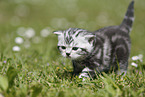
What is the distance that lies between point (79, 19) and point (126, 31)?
570 cm

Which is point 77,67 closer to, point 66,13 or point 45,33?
point 45,33

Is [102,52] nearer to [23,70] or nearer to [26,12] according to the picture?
[23,70]

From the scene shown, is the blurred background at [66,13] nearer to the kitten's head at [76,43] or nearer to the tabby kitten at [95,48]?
the tabby kitten at [95,48]

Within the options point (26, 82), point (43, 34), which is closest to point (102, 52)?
point (26, 82)

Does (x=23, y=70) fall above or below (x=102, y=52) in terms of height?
below

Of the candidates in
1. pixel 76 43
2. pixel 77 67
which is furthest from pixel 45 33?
pixel 76 43

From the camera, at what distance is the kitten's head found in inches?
115

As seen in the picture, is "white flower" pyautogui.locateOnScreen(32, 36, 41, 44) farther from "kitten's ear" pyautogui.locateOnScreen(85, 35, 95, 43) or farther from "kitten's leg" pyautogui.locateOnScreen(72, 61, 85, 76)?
"kitten's ear" pyautogui.locateOnScreen(85, 35, 95, 43)

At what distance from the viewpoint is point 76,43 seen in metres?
2.92

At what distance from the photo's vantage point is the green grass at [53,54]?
7.87 feet

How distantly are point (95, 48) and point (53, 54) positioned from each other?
→ 1.71 m

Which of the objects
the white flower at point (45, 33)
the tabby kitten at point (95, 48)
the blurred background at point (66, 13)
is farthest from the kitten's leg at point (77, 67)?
the blurred background at point (66, 13)

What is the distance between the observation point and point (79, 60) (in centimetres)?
310

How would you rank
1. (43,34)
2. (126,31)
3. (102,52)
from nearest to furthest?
1. (102,52)
2. (126,31)
3. (43,34)
